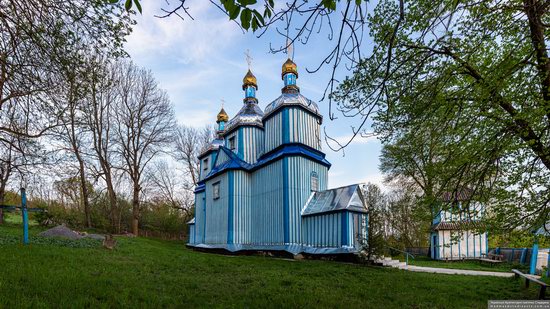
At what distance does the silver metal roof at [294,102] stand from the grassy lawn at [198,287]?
950cm

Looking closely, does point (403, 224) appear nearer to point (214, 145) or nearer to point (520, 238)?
point (214, 145)

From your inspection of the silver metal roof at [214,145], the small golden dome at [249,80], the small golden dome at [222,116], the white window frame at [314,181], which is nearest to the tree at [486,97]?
the white window frame at [314,181]

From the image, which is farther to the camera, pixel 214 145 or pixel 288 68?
pixel 214 145

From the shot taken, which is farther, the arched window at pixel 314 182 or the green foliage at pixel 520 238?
the arched window at pixel 314 182

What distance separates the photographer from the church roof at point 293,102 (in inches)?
657

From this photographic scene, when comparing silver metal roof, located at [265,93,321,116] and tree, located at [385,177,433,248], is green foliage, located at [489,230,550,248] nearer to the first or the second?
silver metal roof, located at [265,93,321,116]

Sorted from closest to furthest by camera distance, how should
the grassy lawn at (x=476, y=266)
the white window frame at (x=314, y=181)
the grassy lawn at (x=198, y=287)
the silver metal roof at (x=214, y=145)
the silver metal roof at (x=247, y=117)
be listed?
the grassy lawn at (x=198, y=287)
the grassy lawn at (x=476, y=266)
the white window frame at (x=314, y=181)
the silver metal roof at (x=247, y=117)
the silver metal roof at (x=214, y=145)

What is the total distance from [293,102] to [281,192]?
463cm

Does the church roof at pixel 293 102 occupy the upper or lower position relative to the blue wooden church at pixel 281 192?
upper

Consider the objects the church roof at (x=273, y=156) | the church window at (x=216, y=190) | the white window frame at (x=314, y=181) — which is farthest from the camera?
the church window at (x=216, y=190)

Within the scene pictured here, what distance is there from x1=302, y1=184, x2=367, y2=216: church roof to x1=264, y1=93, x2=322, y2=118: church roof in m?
4.50

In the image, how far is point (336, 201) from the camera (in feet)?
46.4

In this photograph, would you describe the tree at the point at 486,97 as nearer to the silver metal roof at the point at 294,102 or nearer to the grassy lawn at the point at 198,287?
the grassy lawn at the point at 198,287

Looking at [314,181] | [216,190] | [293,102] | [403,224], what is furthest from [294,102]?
[403,224]
